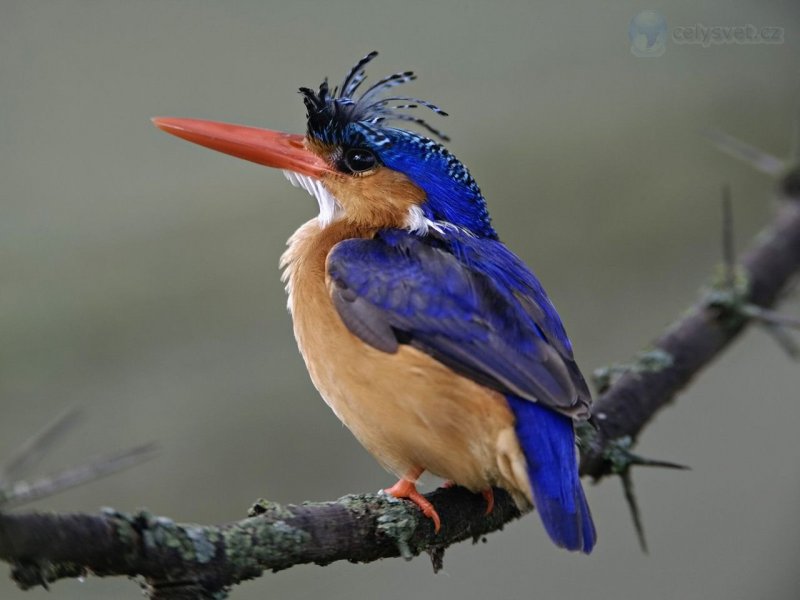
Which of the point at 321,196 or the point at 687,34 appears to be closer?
the point at 321,196

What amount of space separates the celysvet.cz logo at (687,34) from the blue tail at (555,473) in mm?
3239

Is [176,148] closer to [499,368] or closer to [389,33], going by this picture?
[389,33]

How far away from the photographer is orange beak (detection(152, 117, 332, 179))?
3.26 metres

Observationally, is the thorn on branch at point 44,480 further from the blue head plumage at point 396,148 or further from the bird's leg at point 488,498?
the blue head plumage at point 396,148

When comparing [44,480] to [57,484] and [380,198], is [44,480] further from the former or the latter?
[380,198]

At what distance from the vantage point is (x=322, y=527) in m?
1.96

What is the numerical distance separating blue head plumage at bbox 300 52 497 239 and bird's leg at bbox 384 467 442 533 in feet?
2.90

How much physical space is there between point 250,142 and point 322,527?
Answer: 1.69 m

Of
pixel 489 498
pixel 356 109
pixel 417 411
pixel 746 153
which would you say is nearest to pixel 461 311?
pixel 417 411

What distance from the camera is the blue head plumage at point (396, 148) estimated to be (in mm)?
3121

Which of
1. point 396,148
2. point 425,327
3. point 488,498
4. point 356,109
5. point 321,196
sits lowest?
point 488,498

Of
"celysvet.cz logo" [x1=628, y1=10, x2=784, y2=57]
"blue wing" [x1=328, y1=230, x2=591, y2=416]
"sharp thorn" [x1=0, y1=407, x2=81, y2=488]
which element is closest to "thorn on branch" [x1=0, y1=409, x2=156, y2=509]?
"sharp thorn" [x1=0, y1=407, x2=81, y2=488]

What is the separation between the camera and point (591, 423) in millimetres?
2879

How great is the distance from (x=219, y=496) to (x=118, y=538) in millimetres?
2352
